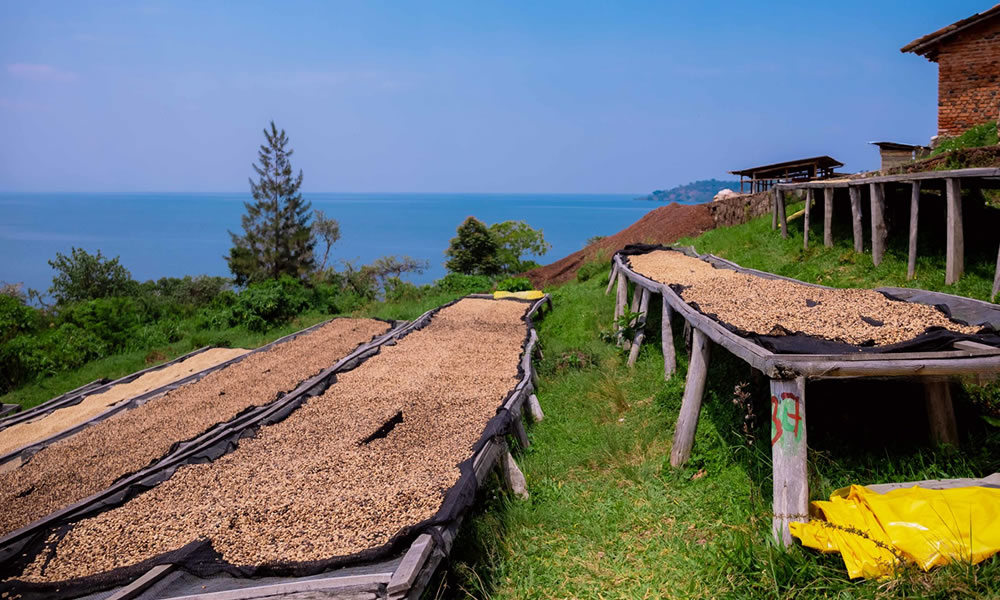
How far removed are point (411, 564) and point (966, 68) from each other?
16.5 meters

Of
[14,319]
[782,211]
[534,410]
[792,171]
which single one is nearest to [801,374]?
[534,410]

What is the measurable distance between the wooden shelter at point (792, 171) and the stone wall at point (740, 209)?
316 cm

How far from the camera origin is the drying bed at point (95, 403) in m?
7.17

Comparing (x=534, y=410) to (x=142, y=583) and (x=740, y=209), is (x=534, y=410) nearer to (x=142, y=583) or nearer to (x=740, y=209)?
(x=142, y=583)

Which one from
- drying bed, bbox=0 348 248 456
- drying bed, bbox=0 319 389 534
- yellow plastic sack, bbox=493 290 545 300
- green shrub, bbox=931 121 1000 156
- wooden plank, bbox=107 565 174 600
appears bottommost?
drying bed, bbox=0 348 248 456

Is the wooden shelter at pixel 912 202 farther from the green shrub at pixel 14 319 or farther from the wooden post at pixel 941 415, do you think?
the green shrub at pixel 14 319

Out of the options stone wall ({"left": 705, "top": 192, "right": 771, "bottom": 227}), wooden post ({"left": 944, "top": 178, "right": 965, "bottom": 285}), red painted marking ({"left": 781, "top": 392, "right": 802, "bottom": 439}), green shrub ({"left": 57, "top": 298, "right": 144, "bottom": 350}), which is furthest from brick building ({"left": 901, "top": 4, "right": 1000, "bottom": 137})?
green shrub ({"left": 57, "top": 298, "right": 144, "bottom": 350})

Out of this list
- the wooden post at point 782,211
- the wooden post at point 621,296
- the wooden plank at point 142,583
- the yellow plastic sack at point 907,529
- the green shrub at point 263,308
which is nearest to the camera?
the yellow plastic sack at point 907,529

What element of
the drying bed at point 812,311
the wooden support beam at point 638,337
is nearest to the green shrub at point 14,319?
the wooden support beam at point 638,337

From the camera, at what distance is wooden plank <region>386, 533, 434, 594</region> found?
119 inches

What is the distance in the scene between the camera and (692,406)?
17.2ft

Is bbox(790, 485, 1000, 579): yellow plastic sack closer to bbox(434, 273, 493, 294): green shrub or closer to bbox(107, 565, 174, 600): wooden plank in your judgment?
bbox(107, 565, 174, 600): wooden plank

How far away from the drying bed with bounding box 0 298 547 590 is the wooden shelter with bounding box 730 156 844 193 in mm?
18225

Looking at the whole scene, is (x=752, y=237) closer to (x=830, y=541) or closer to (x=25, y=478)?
(x=830, y=541)
